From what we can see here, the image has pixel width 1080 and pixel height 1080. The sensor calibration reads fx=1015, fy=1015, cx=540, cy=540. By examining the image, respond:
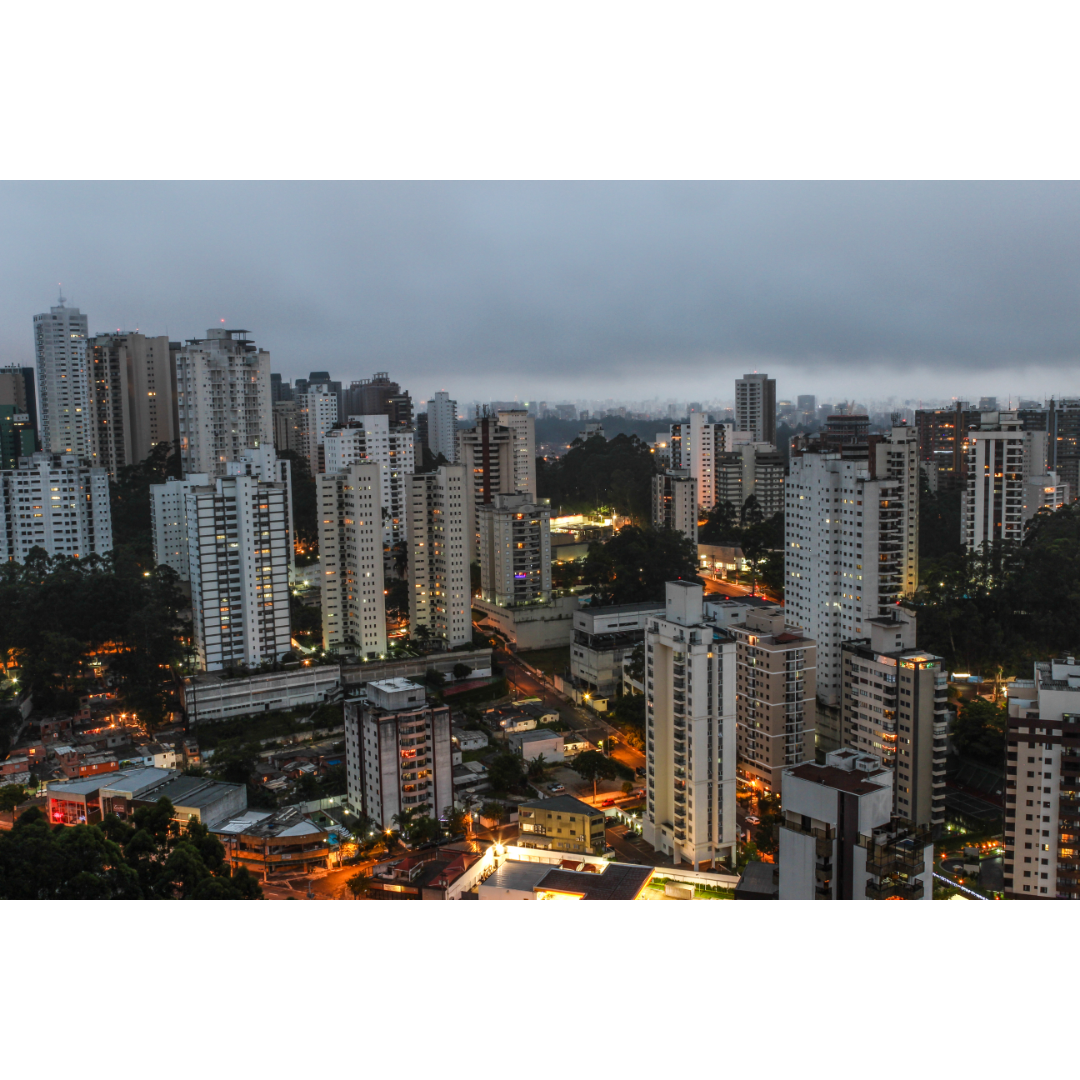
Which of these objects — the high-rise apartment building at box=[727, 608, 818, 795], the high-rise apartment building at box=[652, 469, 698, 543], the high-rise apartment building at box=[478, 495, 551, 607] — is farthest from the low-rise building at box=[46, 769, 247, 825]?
the high-rise apartment building at box=[652, 469, 698, 543]

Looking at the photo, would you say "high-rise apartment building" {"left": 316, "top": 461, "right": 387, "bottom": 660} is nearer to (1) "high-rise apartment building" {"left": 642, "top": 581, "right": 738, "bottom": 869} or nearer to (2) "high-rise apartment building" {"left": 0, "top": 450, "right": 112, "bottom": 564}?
(2) "high-rise apartment building" {"left": 0, "top": 450, "right": 112, "bottom": 564}

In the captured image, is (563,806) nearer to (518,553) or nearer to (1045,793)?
(1045,793)

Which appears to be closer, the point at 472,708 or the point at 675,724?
the point at 675,724

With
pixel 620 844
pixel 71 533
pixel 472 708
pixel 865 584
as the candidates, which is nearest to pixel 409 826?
pixel 620 844

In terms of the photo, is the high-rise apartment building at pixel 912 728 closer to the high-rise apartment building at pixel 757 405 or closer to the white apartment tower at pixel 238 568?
the white apartment tower at pixel 238 568

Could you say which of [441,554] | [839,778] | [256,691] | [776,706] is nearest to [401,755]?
[776,706]
